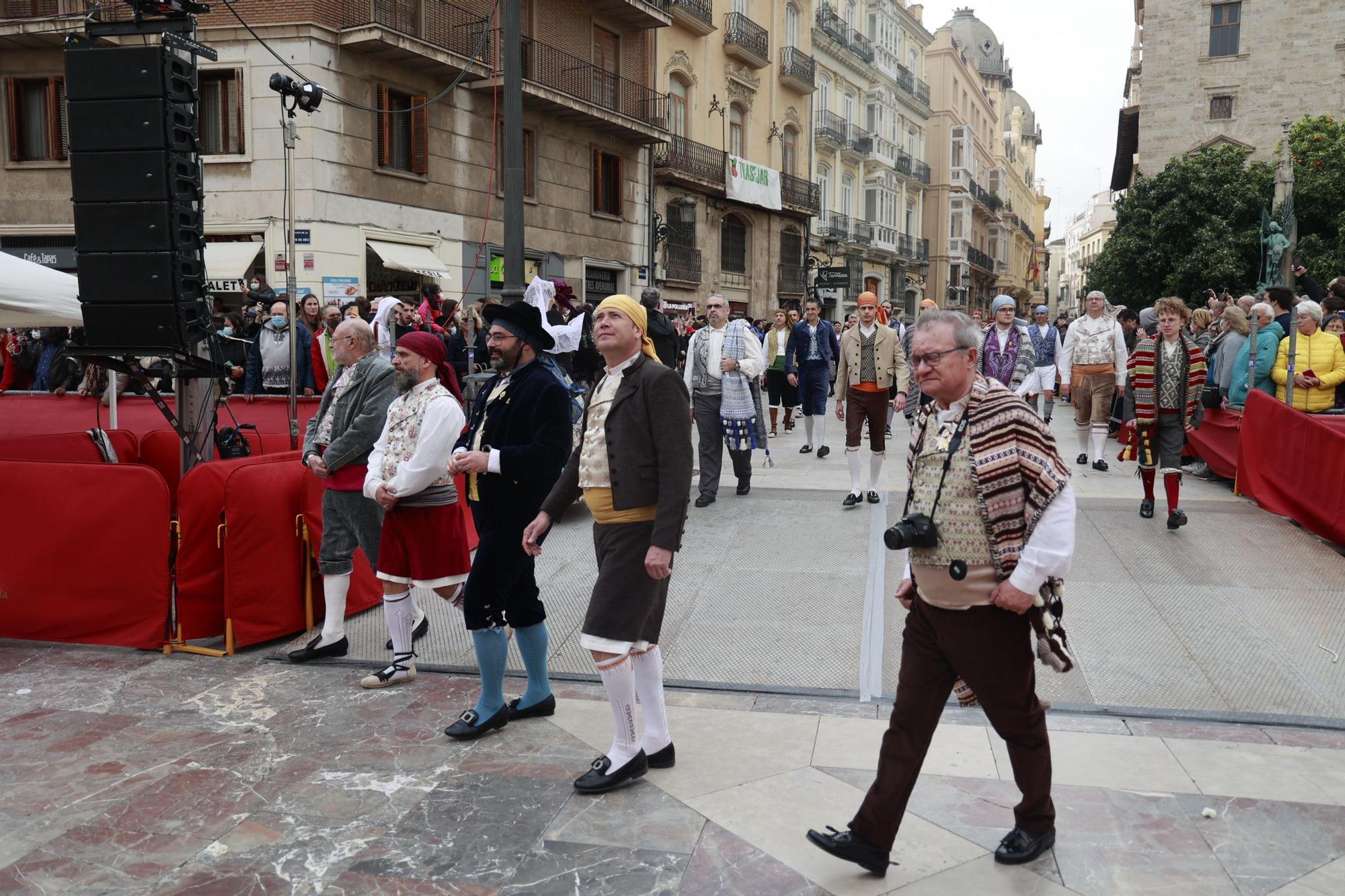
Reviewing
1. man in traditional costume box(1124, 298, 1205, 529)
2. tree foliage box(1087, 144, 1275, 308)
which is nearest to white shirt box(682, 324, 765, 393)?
man in traditional costume box(1124, 298, 1205, 529)

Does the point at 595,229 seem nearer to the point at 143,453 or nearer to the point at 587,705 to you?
the point at 143,453

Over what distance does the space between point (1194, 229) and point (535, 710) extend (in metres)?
33.6

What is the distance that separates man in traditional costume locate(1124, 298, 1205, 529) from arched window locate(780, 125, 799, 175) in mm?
27371

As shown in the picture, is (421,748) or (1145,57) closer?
(421,748)

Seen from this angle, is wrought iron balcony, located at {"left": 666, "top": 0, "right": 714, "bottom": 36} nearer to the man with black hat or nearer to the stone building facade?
the stone building facade

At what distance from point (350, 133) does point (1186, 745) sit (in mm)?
17045

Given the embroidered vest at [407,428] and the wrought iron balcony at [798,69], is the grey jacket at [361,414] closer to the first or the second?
the embroidered vest at [407,428]

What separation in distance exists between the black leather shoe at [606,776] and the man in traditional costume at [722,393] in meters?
5.15

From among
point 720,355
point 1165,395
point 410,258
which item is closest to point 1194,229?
point 410,258

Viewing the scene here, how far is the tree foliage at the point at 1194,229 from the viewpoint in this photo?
3155 centimetres

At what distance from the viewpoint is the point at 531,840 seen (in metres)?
3.55

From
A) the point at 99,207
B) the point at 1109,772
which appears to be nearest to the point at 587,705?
the point at 1109,772

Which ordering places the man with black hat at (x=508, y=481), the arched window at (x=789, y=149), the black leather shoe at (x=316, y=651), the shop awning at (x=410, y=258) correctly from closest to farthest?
1. the man with black hat at (x=508, y=481)
2. the black leather shoe at (x=316, y=651)
3. the shop awning at (x=410, y=258)
4. the arched window at (x=789, y=149)

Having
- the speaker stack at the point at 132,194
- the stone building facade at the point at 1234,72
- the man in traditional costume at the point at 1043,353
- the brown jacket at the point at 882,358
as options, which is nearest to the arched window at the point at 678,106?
the man in traditional costume at the point at 1043,353
